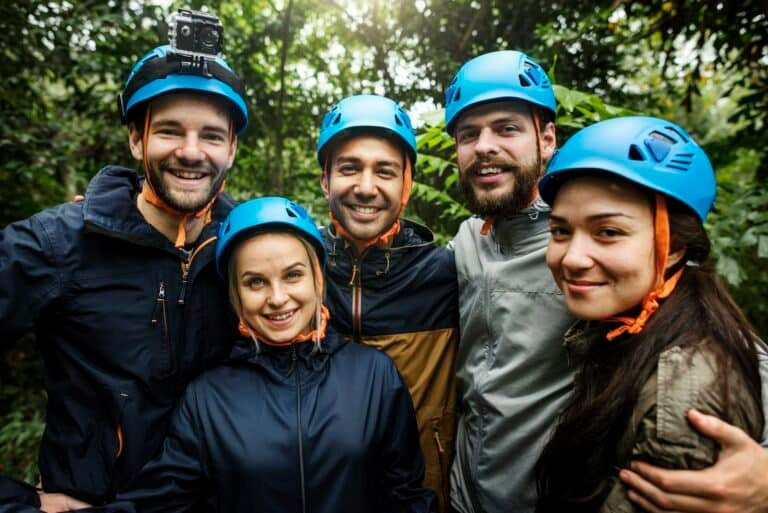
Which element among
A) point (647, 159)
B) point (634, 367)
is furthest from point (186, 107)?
point (634, 367)

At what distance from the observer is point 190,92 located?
3.21 m

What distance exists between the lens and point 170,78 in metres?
3.13

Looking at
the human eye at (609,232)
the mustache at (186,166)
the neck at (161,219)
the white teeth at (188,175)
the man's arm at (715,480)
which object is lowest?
the man's arm at (715,480)

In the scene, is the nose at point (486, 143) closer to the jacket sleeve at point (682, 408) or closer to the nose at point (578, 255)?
the nose at point (578, 255)

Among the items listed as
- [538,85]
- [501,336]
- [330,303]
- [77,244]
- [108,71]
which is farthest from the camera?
[108,71]

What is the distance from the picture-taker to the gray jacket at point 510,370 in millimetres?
2859

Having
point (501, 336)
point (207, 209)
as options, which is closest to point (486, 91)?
point (501, 336)

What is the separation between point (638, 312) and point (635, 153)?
2.30 feet

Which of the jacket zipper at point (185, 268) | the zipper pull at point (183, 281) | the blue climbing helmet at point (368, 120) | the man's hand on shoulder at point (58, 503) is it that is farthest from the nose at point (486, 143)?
the man's hand on shoulder at point (58, 503)

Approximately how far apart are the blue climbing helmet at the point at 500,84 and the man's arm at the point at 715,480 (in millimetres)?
2163

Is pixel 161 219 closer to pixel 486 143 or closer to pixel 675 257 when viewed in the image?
pixel 486 143

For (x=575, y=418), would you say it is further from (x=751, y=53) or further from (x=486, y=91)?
(x=751, y=53)

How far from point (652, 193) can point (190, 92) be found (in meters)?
2.73

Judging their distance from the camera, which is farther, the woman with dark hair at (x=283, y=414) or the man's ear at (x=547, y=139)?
the man's ear at (x=547, y=139)
